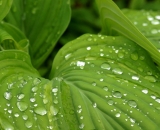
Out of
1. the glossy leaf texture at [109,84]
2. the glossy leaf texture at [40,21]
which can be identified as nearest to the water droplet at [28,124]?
the glossy leaf texture at [109,84]

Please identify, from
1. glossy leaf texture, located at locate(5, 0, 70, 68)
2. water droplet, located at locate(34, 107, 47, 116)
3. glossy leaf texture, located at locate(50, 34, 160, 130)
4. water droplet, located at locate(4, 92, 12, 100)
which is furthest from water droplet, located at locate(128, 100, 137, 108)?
glossy leaf texture, located at locate(5, 0, 70, 68)

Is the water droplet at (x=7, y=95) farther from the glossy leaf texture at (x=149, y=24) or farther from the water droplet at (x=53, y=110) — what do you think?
the glossy leaf texture at (x=149, y=24)

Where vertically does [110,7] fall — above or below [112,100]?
above

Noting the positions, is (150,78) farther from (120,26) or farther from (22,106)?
(22,106)

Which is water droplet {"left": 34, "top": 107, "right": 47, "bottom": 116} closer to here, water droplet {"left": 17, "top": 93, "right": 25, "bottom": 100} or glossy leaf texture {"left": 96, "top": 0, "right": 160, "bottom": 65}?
water droplet {"left": 17, "top": 93, "right": 25, "bottom": 100}

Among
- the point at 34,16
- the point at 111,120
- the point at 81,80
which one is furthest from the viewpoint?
the point at 34,16

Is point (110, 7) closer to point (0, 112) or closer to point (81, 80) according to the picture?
point (81, 80)

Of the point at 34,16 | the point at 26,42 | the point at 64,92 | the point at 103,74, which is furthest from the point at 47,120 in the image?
the point at 34,16
